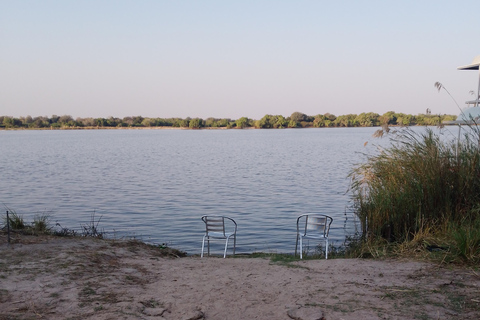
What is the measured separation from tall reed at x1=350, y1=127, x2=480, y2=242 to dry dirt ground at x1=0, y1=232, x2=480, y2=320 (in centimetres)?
144

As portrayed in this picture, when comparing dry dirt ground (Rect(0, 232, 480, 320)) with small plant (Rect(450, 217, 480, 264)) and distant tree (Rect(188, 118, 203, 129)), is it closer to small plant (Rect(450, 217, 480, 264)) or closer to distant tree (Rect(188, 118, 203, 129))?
small plant (Rect(450, 217, 480, 264))

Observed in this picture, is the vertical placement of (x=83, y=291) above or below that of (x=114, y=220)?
above

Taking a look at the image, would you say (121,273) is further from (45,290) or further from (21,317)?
(21,317)

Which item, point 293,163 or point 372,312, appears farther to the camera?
point 293,163

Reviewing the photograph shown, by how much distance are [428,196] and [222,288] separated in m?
4.42

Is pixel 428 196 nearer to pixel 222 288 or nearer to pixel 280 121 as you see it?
pixel 222 288

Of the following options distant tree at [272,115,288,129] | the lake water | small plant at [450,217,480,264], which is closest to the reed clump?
small plant at [450,217,480,264]

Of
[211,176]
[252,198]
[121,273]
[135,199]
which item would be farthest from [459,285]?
[211,176]

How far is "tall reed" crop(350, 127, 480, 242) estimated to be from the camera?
8094mm

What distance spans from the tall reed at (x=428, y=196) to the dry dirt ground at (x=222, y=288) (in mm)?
1442

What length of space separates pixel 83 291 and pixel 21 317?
2.83 ft

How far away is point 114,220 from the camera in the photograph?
49.6ft

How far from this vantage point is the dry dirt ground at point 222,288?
4855 millimetres

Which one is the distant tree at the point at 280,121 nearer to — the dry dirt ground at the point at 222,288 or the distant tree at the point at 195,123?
the distant tree at the point at 195,123
